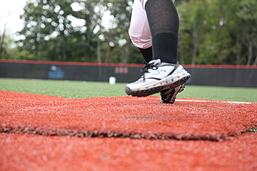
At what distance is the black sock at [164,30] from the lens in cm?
153

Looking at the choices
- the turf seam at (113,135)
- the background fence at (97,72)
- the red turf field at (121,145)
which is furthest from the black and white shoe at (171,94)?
the background fence at (97,72)

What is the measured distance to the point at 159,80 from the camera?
1.46 meters

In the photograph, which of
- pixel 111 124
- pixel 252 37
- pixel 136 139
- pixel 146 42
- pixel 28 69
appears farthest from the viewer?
pixel 252 37

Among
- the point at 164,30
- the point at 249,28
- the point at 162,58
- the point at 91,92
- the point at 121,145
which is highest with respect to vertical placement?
the point at 249,28

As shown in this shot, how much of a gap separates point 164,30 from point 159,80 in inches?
11.1

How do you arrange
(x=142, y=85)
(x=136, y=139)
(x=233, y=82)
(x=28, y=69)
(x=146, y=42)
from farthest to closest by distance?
(x=28, y=69), (x=233, y=82), (x=146, y=42), (x=142, y=85), (x=136, y=139)

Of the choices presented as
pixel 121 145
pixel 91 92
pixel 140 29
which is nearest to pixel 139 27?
pixel 140 29

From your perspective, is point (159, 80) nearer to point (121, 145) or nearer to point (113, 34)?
point (121, 145)

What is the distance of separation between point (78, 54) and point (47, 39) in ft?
10.8

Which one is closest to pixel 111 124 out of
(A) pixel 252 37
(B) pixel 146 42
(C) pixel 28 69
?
(B) pixel 146 42

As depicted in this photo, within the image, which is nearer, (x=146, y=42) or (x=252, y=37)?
(x=146, y=42)

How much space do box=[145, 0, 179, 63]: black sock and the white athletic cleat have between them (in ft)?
0.24

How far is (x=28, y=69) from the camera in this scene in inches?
628

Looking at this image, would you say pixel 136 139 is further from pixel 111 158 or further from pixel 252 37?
pixel 252 37
